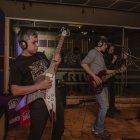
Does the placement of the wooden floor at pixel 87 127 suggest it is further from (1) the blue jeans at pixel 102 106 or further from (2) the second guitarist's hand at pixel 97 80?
(2) the second guitarist's hand at pixel 97 80

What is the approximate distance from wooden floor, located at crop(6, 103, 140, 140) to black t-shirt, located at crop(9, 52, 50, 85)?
5.56ft

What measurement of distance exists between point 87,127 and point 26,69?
2.35 metres

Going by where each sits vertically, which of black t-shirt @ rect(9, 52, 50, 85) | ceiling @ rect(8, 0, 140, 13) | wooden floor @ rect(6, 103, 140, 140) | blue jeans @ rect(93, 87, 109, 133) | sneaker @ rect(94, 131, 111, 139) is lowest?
wooden floor @ rect(6, 103, 140, 140)

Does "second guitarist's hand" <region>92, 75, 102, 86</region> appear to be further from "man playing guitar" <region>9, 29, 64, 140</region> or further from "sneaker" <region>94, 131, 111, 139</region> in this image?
"man playing guitar" <region>9, 29, 64, 140</region>

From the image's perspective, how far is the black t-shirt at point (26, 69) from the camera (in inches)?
70.8

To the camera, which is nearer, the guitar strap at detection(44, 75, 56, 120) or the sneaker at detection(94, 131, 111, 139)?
the guitar strap at detection(44, 75, 56, 120)

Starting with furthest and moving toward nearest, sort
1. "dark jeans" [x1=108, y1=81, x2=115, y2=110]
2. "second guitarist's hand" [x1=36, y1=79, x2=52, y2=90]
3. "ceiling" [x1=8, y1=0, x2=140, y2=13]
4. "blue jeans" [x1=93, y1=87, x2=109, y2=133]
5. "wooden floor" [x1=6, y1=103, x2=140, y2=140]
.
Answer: "ceiling" [x1=8, y1=0, x2=140, y2=13], "dark jeans" [x1=108, y1=81, x2=115, y2=110], "wooden floor" [x1=6, y1=103, x2=140, y2=140], "blue jeans" [x1=93, y1=87, x2=109, y2=133], "second guitarist's hand" [x1=36, y1=79, x2=52, y2=90]

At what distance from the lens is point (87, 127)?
385 cm

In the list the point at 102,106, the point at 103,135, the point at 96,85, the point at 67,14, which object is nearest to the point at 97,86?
the point at 96,85

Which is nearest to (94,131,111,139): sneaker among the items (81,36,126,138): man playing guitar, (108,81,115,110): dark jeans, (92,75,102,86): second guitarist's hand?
(81,36,126,138): man playing guitar

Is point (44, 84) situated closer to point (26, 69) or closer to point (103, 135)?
point (26, 69)

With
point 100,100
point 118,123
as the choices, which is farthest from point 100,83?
point 118,123

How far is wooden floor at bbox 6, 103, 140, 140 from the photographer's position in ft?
11.0

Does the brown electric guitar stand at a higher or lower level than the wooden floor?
higher
